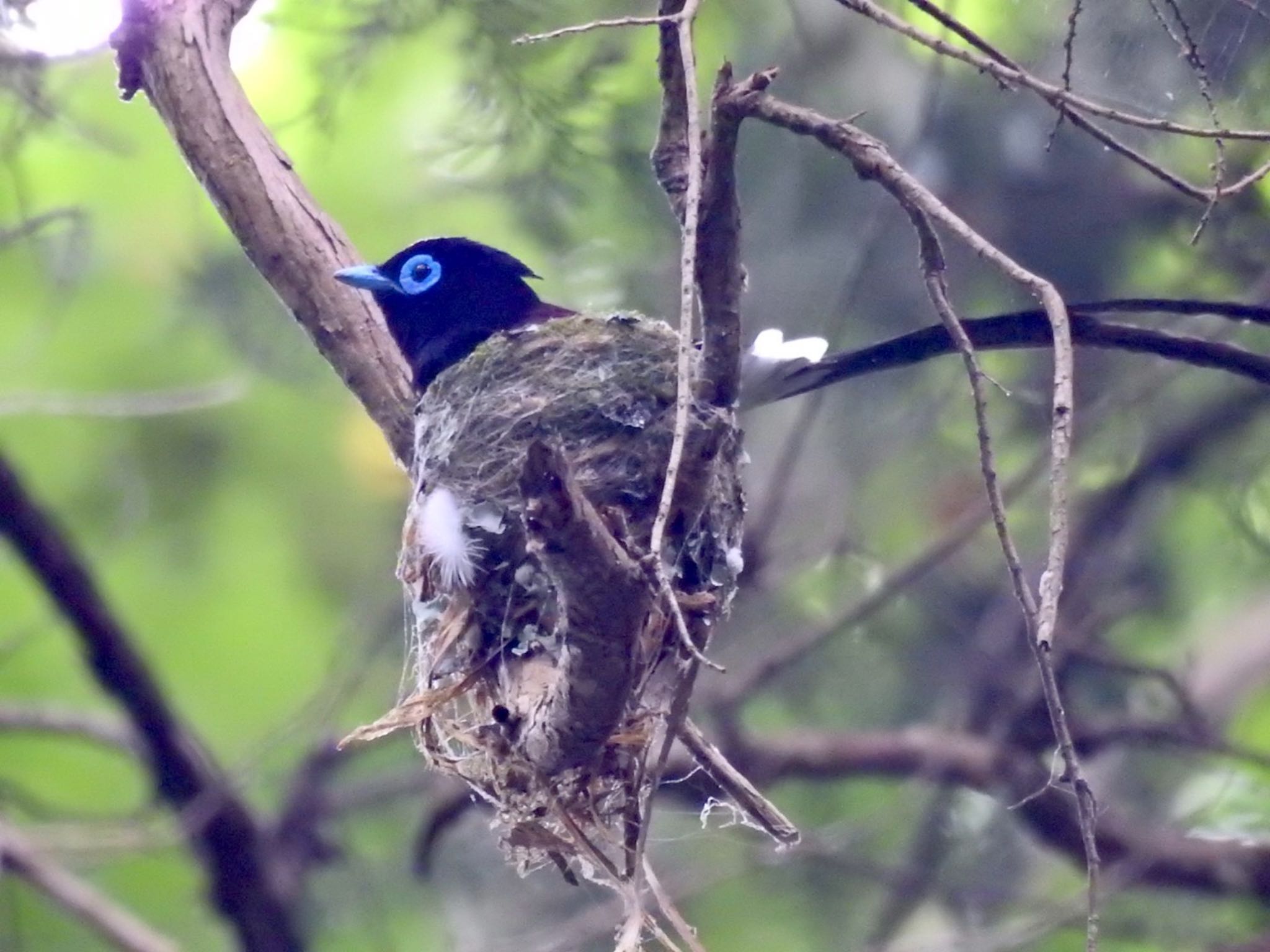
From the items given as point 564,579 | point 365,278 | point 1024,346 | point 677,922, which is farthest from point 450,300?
point 677,922

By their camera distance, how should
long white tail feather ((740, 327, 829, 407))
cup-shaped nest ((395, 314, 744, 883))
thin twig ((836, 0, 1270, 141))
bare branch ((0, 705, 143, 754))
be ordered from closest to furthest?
thin twig ((836, 0, 1270, 141)) → cup-shaped nest ((395, 314, 744, 883)) → long white tail feather ((740, 327, 829, 407)) → bare branch ((0, 705, 143, 754))

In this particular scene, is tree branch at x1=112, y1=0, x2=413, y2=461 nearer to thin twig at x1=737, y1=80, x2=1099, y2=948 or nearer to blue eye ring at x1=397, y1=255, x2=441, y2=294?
blue eye ring at x1=397, y1=255, x2=441, y2=294

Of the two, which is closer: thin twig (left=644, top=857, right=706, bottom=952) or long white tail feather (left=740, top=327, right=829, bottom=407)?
thin twig (left=644, top=857, right=706, bottom=952)

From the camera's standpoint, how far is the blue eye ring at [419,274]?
4121mm

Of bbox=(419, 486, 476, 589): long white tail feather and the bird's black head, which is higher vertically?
the bird's black head

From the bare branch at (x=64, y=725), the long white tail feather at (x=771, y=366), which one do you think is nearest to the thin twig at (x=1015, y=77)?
the long white tail feather at (x=771, y=366)

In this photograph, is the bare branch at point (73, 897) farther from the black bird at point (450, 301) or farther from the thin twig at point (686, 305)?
the thin twig at point (686, 305)

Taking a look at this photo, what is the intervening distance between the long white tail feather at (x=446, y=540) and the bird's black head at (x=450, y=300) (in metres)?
0.82

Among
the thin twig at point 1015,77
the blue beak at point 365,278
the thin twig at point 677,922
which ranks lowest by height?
the thin twig at point 677,922

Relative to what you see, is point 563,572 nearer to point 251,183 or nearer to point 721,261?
point 721,261

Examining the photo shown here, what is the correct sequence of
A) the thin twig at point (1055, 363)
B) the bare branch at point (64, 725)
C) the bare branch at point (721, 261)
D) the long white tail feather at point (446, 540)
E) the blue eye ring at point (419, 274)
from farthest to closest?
the bare branch at point (64, 725) < the blue eye ring at point (419, 274) < the long white tail feather at point (446, 540) < the bare branch at point (721, 261) < the thin twig at point (1055, 363)

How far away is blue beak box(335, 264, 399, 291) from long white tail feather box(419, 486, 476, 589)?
54 cm

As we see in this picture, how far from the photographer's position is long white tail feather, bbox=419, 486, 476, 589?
3.14 m

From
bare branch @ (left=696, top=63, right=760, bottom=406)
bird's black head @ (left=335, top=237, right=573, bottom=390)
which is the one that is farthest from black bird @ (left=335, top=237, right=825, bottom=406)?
bare branch @ (left=696, top=63, right=760, bottom=406)
